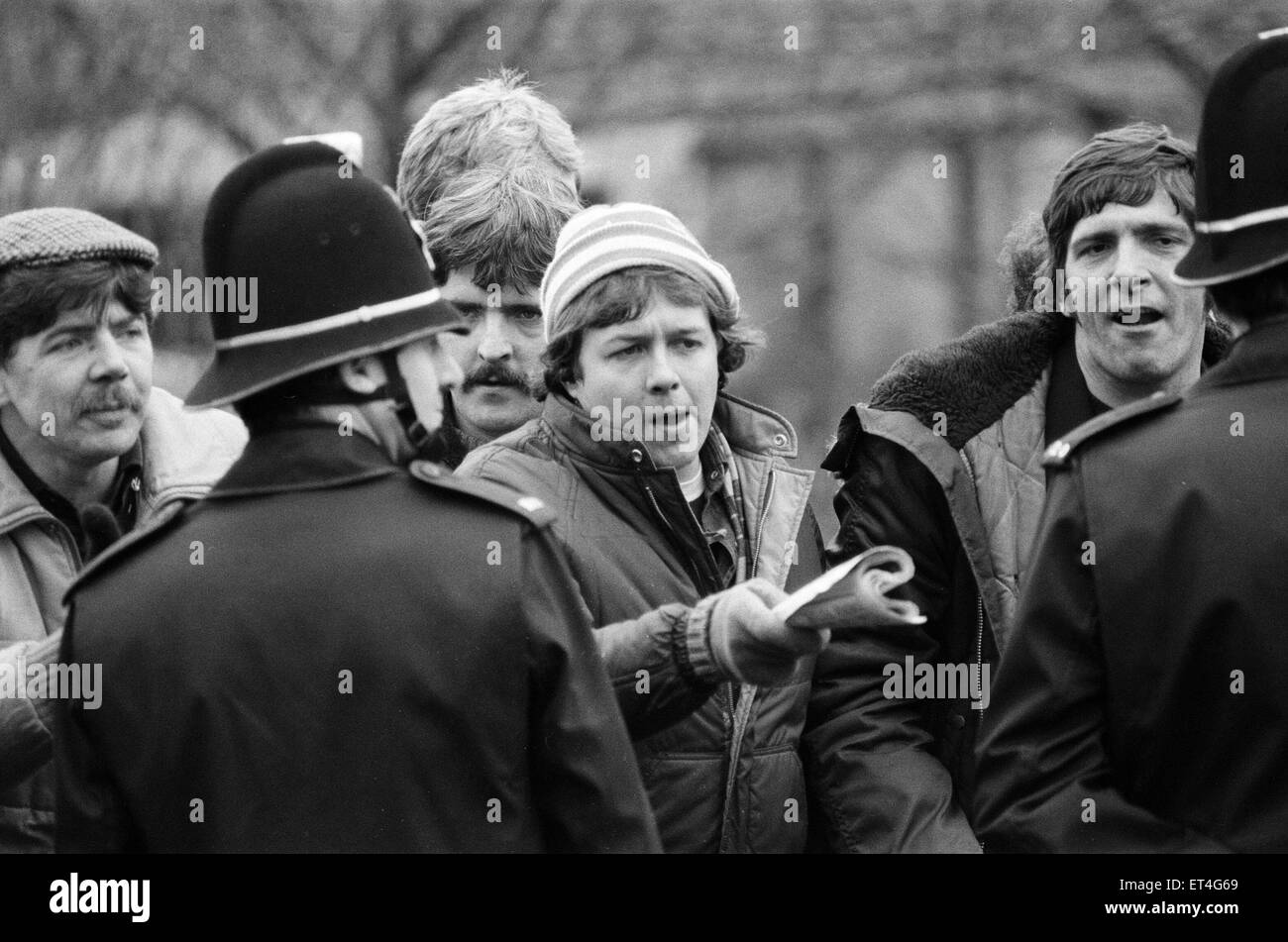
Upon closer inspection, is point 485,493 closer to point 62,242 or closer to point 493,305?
point 62,242

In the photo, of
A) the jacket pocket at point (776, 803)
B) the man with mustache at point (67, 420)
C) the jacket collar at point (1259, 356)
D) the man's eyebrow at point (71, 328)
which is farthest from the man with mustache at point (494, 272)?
the jacket collar at point (1259, 356)

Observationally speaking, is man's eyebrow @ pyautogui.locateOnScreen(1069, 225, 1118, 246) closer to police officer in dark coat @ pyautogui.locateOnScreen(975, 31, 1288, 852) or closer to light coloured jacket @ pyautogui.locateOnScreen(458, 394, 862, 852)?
light coloured jacket @ pyautogui.locateOnScreen(458, 394, 862, 852)

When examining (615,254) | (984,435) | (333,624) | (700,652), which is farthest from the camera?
(984,435)

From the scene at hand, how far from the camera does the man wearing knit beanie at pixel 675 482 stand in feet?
14.0

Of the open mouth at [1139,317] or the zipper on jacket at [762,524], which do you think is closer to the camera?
the zipper on jacket at [762,524]

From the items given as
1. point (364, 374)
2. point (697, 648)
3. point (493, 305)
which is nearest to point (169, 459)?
point (493, 305)

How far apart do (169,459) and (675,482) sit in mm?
1112

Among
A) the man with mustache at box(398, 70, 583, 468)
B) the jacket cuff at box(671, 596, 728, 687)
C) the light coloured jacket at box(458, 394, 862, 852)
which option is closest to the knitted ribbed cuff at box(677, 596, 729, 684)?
the jacket cuff at box(671, 596, 728, 687)

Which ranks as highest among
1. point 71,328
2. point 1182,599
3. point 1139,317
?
point 71,328

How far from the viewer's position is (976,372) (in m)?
4.69

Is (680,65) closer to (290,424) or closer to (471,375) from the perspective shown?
(471,375)

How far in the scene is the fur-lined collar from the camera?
4.62m

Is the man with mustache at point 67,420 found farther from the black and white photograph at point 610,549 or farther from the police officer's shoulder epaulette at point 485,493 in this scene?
the police officer's shoulder epaulette at point 485,493

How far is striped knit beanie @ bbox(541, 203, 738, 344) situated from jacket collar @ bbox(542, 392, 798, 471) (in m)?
0.17
